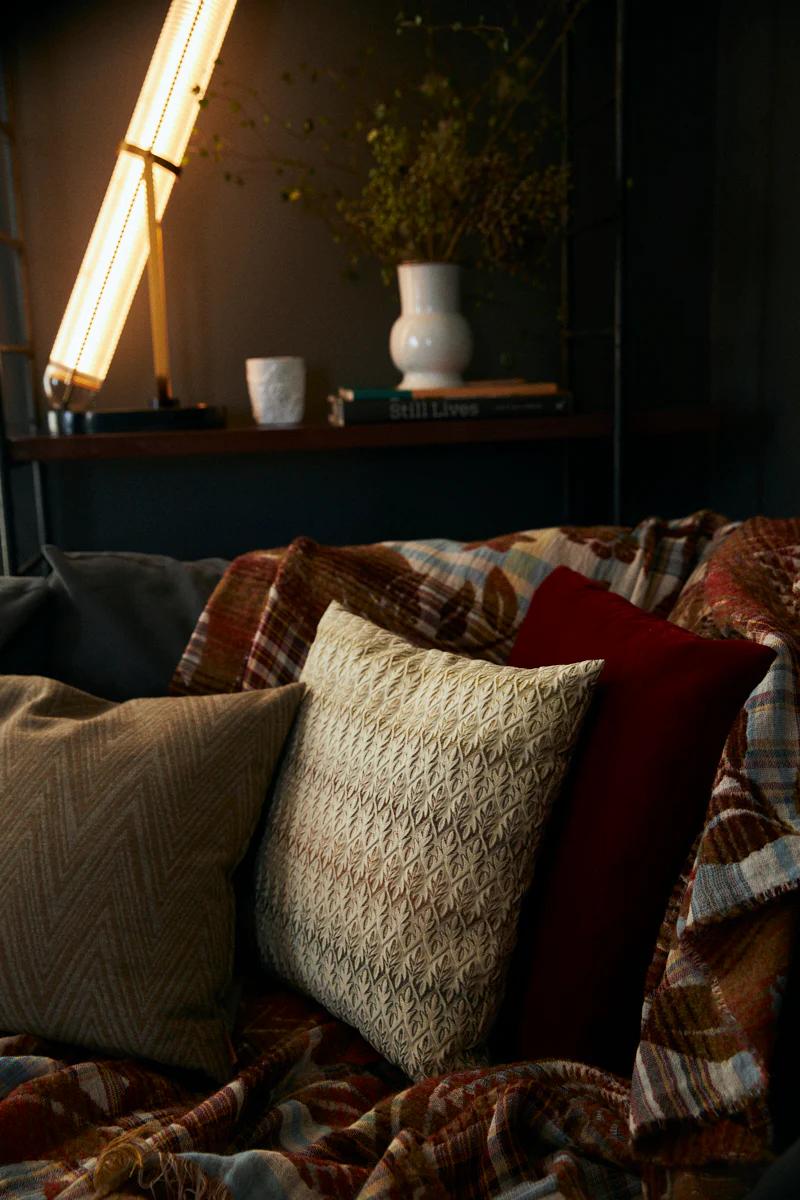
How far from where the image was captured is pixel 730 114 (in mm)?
2270

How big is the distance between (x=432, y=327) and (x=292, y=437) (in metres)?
0.37

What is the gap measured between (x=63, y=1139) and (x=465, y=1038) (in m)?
0.34

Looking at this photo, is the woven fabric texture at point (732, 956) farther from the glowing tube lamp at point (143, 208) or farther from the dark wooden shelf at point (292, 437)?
the glowing tube lamp at point (143, 208)

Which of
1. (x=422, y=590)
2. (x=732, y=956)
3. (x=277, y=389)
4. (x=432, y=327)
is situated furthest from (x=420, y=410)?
(x=732, y=956)

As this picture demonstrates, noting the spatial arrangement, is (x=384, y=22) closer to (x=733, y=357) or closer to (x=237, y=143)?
(x=237, y=143)

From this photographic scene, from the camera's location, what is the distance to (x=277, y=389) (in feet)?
7.08

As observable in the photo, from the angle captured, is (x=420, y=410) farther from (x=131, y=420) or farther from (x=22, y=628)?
Result: (x=22, y=628)

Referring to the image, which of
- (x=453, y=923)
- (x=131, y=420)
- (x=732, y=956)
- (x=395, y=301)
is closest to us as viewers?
(x=732, y=956)

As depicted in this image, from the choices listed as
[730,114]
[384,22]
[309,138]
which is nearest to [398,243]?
[309,138]

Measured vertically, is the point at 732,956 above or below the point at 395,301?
below

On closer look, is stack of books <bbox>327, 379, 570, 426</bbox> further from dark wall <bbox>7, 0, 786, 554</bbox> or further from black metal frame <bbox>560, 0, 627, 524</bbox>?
dark wall <bbox>7, 0, 786, 554</bbox>

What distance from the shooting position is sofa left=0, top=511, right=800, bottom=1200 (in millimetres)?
773

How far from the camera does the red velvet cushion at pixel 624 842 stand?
88 cm

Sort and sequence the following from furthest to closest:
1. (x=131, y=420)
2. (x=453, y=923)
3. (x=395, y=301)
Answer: (x=395, y=301) → (x=131, y=420) → (x=453, y=923)
